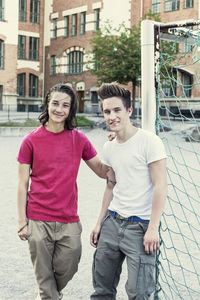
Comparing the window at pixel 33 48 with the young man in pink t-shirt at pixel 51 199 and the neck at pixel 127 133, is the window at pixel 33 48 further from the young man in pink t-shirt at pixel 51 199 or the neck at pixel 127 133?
the neck at pixel 127 133

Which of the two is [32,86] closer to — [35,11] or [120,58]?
[35,11]

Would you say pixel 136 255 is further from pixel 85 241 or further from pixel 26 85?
pixel 26 85

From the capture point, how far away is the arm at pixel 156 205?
2.53 m

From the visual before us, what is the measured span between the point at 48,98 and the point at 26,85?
3811 centimetres

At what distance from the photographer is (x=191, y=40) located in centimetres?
332

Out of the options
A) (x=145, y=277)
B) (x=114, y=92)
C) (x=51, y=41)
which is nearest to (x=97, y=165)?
(x=114, y=92)

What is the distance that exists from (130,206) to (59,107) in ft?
2.69

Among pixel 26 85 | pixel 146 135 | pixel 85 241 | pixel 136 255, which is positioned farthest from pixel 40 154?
pixel 26 85

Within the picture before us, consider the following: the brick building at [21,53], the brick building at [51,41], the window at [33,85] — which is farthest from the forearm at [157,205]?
the window at [33,85]

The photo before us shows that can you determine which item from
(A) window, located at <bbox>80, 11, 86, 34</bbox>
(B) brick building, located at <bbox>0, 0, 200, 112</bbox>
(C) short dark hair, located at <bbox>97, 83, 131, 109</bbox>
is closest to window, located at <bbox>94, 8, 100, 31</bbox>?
(B) brick building, located at <bbox>0, 0, 200, 112</bbox>

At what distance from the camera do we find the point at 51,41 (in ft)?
137

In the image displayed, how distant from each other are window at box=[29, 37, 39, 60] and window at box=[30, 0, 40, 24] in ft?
5.55

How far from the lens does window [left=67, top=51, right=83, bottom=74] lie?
1535 inches

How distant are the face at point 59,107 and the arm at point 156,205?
73cm
